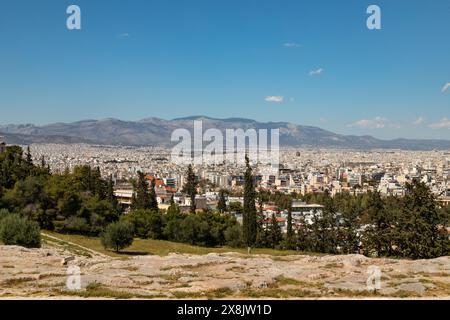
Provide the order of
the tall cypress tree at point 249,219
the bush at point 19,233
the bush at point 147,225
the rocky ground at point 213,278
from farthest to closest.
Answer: the bush at point 147,225 < the tall cypress tree at point 249,219 < the bush at point 19,233 < the rocky ground at point 213,278

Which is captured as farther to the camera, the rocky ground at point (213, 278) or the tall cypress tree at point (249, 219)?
the tall cypress tree at point (249, 219)

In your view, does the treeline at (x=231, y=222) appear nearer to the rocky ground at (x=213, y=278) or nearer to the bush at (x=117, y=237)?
the bush at (x=117, y=237)

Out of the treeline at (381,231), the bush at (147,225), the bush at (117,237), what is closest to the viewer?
the bush at (117,237)

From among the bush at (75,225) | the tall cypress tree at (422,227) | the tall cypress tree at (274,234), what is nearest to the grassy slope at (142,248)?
the bush at (75,225)

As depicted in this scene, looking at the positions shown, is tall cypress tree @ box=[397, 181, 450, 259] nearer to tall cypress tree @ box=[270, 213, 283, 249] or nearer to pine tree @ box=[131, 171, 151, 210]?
tall cypress tree @ box=[270, 213, 283, 249]

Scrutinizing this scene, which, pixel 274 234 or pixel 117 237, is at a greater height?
pixel 117 237

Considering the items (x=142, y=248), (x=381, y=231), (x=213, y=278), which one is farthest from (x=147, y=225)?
(x=213, y=278)

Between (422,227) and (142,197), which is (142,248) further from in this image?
(422,227)

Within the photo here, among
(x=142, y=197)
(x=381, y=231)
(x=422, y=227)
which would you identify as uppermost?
(x=142, y=197)
